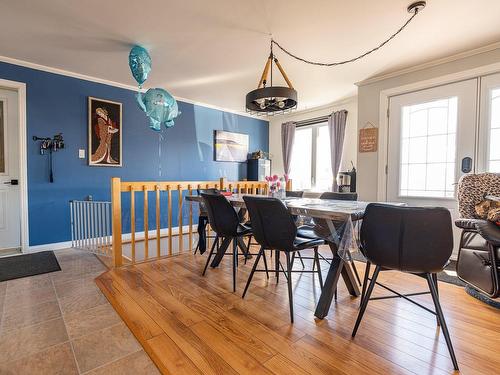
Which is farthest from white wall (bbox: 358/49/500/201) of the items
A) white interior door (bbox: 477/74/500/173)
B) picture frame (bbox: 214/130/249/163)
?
picture frame (bbox: 214/130/249/163)

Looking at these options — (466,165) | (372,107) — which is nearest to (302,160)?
(372,107)

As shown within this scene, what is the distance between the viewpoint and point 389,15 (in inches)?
92.1

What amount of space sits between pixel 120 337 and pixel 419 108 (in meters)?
4.07

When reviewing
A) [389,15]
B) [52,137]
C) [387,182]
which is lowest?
[387,182]

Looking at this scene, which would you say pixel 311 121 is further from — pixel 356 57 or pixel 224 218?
pixel 224 218

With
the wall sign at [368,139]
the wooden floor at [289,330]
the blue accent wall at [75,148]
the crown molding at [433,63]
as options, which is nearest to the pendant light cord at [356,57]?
the crown molding at [433,63]

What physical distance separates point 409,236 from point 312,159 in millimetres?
4326

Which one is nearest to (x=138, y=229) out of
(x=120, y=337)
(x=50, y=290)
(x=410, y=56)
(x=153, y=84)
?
(x=50, y=290)

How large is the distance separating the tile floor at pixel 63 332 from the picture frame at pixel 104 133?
2.00m

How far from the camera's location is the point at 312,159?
18.5ft

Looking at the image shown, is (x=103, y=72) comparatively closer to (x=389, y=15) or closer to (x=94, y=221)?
(x=94, y=221)

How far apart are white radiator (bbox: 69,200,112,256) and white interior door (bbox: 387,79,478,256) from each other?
398 cm

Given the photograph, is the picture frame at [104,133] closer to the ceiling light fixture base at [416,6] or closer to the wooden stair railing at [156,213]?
the wooden stair railing at [156,213]

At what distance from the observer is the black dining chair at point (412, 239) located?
1.38m
